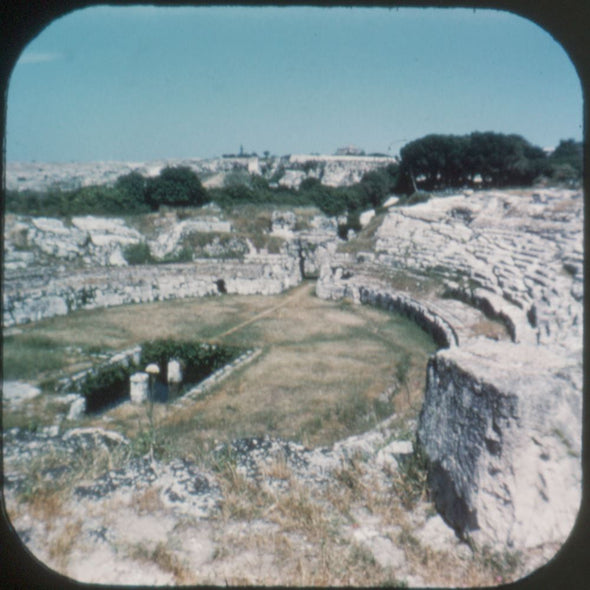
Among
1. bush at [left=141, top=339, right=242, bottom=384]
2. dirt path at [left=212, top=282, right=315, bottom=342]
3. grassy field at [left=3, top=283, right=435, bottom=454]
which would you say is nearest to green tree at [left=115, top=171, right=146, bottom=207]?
dirt path at [left=212, top=282, right=315, bottom=342]

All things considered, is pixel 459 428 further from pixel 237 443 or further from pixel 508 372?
pixel 237 443

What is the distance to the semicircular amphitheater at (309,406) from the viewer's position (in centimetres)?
298

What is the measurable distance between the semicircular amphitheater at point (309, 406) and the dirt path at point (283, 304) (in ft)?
1.07

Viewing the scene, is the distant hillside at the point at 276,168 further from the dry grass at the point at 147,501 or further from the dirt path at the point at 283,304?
the dry grass at the point at 147,501

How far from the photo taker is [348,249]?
26.6 meters

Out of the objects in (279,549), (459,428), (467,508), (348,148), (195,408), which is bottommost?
(195,408)

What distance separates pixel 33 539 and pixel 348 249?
2433 cm

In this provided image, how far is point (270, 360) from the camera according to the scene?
13.0 m

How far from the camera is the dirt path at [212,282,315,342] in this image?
16156 millimetres

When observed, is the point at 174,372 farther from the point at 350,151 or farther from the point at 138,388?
the point at 350,151

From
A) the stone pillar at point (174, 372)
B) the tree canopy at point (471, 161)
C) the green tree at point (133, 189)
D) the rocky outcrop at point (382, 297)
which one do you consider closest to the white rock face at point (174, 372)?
the stone pillar at point (174, 372)

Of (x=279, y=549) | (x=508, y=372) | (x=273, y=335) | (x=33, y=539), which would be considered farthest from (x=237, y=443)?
(x=273, y=335)

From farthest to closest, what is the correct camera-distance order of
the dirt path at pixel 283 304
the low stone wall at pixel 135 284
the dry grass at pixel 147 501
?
the low stone wall at pixel 135 284 → the dirt path at pixel 283 304 → the dry grass at pixel 147 501

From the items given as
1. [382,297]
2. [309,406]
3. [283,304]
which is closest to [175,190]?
[283,304]
